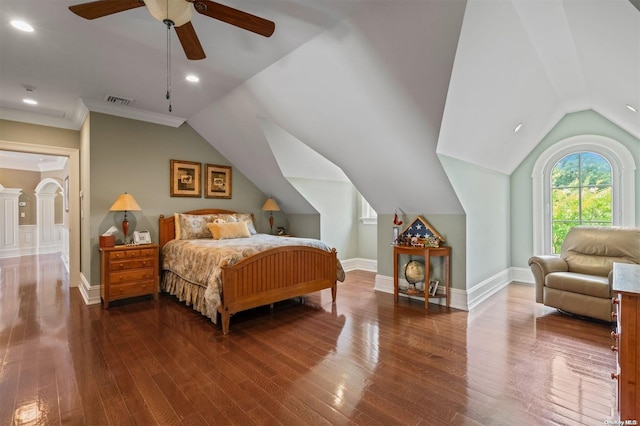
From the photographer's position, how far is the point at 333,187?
19.3 ft

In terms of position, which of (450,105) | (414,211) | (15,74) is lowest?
(414,211)

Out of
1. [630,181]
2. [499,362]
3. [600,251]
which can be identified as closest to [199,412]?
[499,362]

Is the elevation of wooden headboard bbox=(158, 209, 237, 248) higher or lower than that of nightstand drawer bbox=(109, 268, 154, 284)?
higher

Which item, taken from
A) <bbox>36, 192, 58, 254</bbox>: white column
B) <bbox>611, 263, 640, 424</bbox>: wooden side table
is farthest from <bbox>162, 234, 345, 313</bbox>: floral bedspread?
<bbox>36, 192, 58, 254</bbox>: white column

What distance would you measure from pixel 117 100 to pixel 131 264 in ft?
7.14

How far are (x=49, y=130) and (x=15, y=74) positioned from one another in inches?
62.9

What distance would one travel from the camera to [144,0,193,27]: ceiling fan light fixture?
174 centimetres

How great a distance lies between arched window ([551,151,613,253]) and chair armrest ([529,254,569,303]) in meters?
1.54

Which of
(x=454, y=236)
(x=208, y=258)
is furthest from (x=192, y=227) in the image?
(x=454, y=236)

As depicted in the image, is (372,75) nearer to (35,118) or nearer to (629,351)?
(629,351)

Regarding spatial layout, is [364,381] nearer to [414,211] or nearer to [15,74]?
[414,211]

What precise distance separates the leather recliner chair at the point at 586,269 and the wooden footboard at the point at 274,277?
2.52 meters

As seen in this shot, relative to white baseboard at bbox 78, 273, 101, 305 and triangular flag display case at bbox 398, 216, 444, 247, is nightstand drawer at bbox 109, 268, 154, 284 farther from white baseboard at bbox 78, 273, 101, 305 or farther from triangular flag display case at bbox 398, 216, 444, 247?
triangular flag display case at bbox 398, 216, 444, 247

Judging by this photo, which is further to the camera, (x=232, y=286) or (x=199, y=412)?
(x=232, y=286)
